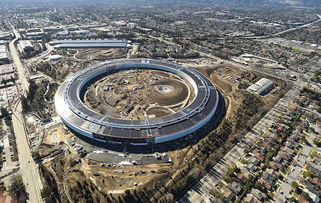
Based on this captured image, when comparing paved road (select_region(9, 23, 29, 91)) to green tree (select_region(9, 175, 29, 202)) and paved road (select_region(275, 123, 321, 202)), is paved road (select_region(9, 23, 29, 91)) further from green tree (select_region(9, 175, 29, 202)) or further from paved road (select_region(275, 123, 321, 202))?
paved road (select_region(275, 123, 321, 202))

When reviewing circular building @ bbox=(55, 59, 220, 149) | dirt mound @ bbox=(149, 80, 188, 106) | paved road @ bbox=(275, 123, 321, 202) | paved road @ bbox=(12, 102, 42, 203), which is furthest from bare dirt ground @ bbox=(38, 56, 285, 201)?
dirt mound @ bbox=(149, 80, 188, 106)

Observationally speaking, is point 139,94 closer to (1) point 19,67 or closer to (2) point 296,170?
(2) point 296,170

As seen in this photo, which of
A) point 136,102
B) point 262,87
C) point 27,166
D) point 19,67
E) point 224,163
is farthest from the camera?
point 19,67

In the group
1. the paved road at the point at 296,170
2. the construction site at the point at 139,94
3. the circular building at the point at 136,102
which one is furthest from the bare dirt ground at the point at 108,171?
the paved road at the point at 296,170

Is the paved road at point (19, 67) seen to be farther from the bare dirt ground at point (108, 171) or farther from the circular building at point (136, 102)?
the bare dirt ground at point (108, 171)

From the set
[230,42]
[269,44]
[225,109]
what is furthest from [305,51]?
[225,109]

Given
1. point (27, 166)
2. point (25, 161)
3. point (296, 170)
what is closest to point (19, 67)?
point (25, 161)

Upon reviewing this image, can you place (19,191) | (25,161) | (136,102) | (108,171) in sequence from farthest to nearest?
1. (136,102)
2. (25,161)
3. (108,171)
4. (19,191)

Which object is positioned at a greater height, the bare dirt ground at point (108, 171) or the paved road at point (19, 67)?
the paved road at point (19, 67)

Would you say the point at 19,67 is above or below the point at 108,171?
above
